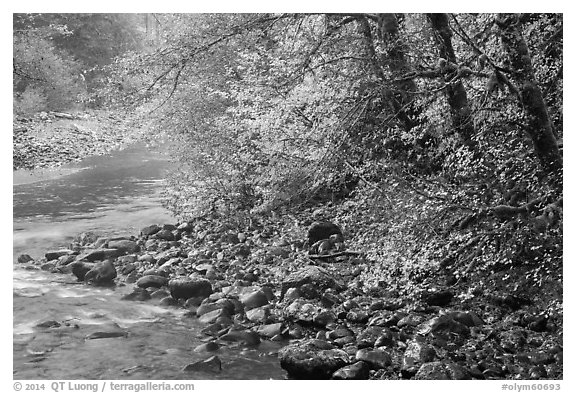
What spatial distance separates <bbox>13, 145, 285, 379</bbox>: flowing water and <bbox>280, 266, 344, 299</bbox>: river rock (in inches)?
36.0

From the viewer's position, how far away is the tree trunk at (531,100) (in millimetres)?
3898

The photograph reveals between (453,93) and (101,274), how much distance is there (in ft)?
11.8

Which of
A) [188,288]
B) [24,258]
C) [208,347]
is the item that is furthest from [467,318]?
[24,258]

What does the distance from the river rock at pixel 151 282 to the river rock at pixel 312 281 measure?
116 cm

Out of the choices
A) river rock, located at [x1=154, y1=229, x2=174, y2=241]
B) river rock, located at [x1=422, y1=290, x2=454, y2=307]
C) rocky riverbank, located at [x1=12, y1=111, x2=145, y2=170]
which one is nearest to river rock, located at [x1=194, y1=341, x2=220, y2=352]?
river rock, located at [x1=422, y1=290, x2=454, y2=307]

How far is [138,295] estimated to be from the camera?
5195 mm

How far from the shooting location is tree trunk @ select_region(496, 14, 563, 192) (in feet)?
12.8

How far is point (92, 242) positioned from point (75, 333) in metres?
1.54

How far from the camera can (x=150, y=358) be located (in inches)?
166

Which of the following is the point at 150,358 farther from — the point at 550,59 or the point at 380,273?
the point at 550,59

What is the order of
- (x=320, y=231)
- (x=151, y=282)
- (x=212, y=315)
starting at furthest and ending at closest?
1. (x=320, y=231)
2. (x=151, y=282)
3. (x=212, y=315)

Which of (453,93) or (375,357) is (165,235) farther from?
(453,93)

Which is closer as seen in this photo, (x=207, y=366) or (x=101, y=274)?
(x=207, y=366)
